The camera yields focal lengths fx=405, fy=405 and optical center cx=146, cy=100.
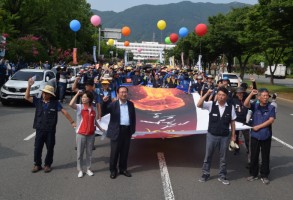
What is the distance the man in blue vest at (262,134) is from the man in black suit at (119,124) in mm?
2196

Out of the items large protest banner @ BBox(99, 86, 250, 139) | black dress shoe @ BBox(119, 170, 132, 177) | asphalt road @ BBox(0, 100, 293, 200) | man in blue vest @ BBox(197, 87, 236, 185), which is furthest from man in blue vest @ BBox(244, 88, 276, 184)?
black dress shoe @ BBox(119, 170, 132, 177)

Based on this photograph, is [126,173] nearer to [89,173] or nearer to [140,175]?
[140,175]

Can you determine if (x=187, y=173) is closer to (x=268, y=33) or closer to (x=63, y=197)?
(x=63, y=197)

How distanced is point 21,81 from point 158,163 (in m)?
11.6

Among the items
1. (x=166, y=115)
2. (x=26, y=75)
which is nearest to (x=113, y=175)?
(x=166, y=115)

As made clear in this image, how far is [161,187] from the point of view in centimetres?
658

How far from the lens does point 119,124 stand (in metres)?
7.11

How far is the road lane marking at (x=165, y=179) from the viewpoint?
6172 mm

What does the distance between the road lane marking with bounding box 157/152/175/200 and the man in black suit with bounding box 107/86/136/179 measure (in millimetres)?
660

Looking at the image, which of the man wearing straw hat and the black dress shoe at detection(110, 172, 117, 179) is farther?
the man wearing straw hat

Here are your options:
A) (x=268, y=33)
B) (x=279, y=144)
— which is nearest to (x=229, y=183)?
(x=279, y=144)

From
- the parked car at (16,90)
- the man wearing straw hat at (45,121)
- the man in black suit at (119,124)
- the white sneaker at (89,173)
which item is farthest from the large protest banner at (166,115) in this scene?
the parked car at (16,90)

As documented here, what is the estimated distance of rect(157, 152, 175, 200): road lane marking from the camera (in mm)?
6172

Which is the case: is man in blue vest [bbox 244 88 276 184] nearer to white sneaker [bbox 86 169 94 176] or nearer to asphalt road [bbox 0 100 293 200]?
asphalt road [bbox 0 100 293 200]
